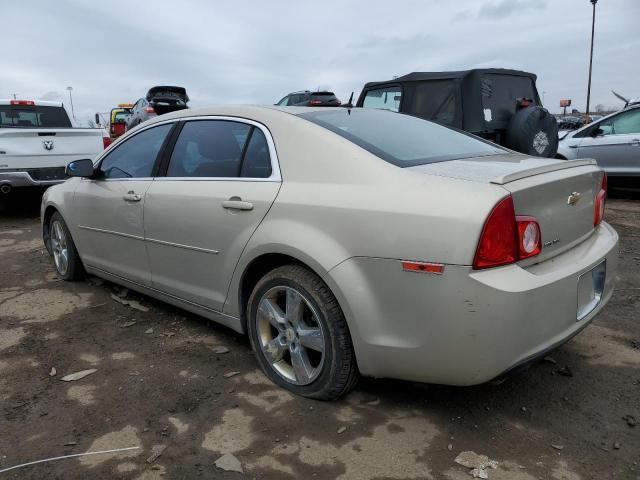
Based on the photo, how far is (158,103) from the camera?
1487 cm

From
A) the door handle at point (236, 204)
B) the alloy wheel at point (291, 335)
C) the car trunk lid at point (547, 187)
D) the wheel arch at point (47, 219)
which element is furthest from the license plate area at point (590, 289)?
the wheel arch at point (47, 219)

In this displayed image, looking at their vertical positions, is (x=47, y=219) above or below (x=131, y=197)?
below

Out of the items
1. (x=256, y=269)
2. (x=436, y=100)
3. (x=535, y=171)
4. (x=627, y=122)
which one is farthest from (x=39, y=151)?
(x=627, y=122)

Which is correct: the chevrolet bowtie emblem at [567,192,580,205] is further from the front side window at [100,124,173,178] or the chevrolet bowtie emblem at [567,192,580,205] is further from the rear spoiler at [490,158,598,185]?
the front side window at [100,124,173,178]

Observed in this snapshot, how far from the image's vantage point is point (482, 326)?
2029 mm

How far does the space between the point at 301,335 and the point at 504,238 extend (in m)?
1.08

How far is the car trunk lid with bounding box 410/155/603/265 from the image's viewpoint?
85.2 inches

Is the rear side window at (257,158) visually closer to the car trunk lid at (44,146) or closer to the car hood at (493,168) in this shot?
the car hood at (493,168)

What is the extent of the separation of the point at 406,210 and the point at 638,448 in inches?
54.8

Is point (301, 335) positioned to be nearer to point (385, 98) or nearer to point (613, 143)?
point (385, 98)

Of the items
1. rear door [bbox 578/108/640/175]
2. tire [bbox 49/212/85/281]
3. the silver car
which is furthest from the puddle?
rear door [bbox 578/108/640/175]

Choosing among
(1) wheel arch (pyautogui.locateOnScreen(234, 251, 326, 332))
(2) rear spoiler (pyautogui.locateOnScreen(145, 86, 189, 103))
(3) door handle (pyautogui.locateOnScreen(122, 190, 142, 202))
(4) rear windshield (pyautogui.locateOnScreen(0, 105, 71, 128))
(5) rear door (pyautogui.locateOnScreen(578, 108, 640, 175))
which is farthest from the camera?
(2) rear spoiler (pyautogui.locateOnScreen(145, 86, 189, 103))

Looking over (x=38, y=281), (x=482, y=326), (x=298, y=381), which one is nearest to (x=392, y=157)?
(x=482, y=326)

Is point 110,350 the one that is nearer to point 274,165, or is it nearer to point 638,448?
point 274,165
